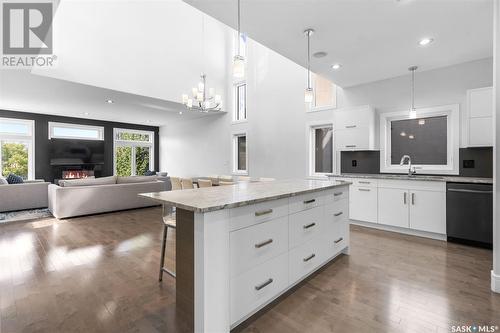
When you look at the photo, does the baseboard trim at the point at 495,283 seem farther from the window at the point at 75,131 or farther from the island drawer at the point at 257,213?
the window at the point at 75,131

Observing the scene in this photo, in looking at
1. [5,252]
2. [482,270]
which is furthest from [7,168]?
[482,270]

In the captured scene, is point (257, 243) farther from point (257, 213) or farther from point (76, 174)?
point (76, 174)

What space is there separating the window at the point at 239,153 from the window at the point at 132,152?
462 centimetres

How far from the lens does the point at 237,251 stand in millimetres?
1568

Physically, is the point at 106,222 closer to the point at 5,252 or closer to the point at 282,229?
the point at 5,252

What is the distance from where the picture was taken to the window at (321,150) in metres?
5.42

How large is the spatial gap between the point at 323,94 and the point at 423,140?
2.17 metres

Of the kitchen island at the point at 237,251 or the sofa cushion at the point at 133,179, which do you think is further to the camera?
the sofa cushion at the point at 133,179

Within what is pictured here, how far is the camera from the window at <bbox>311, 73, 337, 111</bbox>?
5145 mm

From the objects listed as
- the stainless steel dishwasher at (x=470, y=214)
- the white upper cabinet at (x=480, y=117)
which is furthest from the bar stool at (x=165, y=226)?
the white upper cabinet at (x=480, y=117)

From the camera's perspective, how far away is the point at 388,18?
2518 mm

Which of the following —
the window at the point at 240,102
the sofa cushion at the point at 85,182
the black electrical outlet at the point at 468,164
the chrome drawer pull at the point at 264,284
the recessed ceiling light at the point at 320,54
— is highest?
the window at the point at 240,102

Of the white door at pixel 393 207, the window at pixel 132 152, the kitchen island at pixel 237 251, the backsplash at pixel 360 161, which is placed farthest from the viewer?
the window at pixel 132 152

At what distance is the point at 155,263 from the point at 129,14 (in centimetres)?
544
